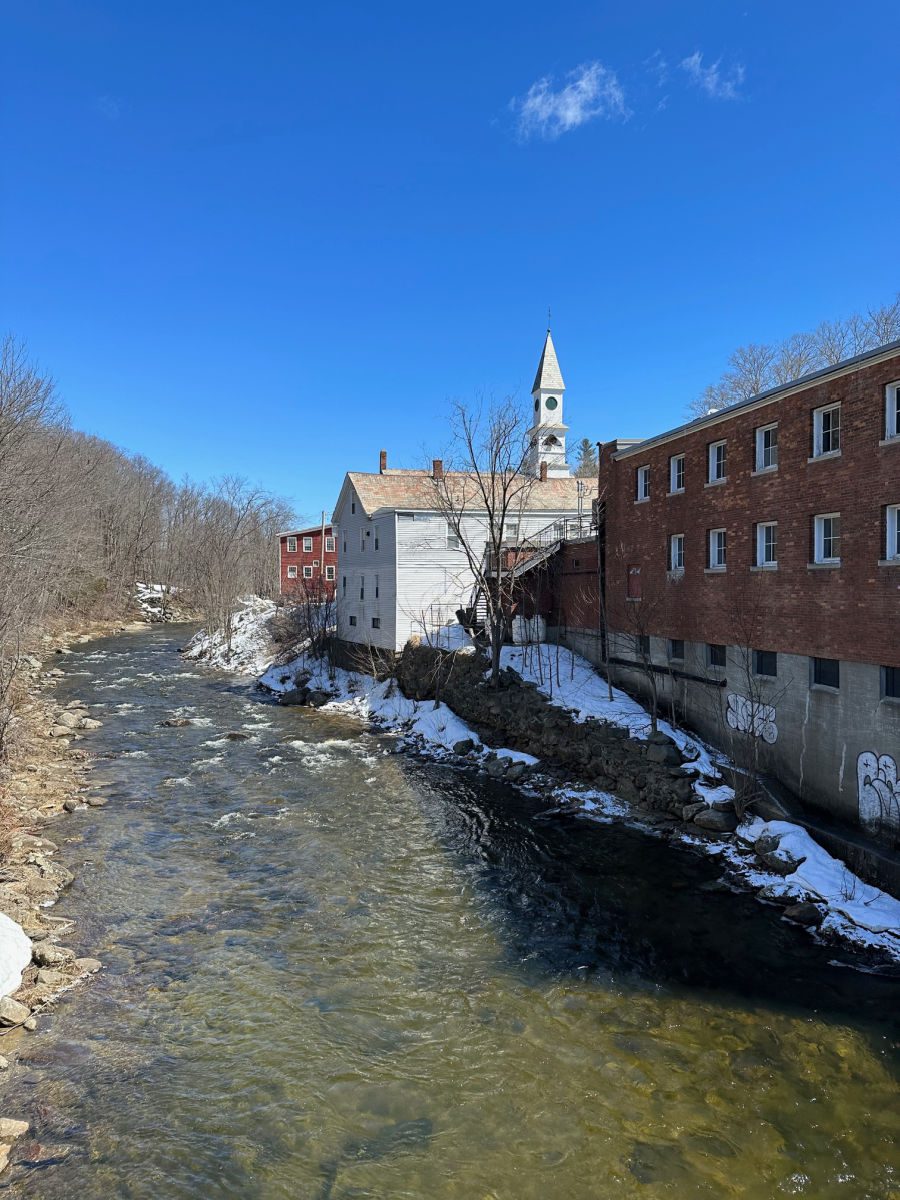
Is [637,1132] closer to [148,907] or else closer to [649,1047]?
[649,1047]

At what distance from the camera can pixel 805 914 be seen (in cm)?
1246

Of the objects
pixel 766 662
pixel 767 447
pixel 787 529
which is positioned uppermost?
pixel 767 447

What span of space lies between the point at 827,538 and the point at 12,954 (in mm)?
17268

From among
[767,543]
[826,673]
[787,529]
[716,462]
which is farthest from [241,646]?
[826,673]

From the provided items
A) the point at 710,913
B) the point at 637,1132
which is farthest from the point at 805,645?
the point at 637,1132

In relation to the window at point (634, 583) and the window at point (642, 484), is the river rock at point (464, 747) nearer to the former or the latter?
the window at point (634, 583)

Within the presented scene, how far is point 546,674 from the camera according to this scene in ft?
84.0

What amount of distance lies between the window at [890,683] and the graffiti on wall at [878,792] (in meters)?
1.18

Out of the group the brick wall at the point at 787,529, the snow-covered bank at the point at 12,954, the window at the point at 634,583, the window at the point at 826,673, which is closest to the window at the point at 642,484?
the brick wall at the point at 787,529

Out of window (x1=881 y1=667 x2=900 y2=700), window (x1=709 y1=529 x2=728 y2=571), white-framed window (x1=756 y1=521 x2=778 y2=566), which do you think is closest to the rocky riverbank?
window (x1=881 y1=667 x2=900 y2=700)

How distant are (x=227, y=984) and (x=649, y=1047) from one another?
6.04 metres

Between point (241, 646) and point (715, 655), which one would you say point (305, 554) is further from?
point (715, 655)

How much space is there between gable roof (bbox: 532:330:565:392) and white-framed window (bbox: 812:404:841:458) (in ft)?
104

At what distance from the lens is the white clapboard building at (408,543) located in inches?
1255
